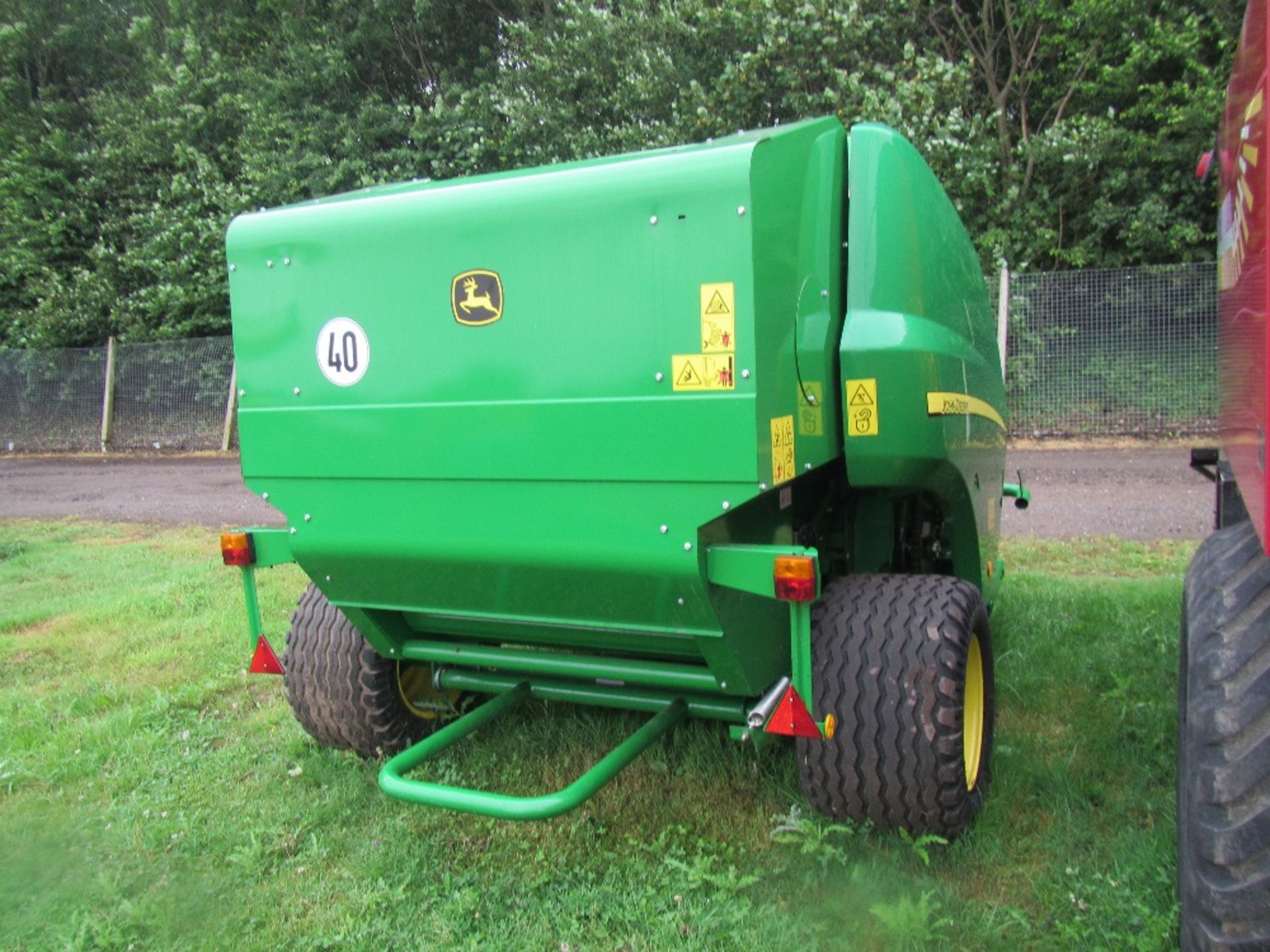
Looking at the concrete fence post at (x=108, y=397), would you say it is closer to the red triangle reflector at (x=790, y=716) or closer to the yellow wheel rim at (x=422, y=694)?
the yellow wheel rim at (x=422, y=694)

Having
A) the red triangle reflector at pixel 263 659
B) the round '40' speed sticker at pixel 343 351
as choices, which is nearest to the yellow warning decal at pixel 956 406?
the round '40' speed sticker at pixel 343 351

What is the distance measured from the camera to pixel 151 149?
614 inches

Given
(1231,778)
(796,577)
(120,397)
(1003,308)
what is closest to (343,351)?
(796,577)

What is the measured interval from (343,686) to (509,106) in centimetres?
1129

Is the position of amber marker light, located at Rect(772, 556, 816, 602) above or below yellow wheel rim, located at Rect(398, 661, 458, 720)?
above

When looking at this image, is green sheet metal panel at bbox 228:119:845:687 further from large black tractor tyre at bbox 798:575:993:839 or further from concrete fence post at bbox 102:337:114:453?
concrete fence post at bbox 102:337:114:453

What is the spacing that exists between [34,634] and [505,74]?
10986 millimetres

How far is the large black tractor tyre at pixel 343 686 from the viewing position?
3297 mm

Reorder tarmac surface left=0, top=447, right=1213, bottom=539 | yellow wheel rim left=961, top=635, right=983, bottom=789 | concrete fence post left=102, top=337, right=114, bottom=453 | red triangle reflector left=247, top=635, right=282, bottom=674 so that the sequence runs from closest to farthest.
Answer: yellow wheel rim left=961, top=635, right=983, bottom=789, red triangle reflector left=247, top=635, right=282, bottom=674, tarmac surface left=0, top=447, right=1213, bottom=539, concrete fence post left=102, top=337, right=114, bottom=453

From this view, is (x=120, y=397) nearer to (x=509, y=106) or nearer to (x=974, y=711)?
(x=509, y=106)

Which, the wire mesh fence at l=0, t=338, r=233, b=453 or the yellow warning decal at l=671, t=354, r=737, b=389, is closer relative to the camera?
the yellow warning decal at l=671, t=354, r=737, b=389

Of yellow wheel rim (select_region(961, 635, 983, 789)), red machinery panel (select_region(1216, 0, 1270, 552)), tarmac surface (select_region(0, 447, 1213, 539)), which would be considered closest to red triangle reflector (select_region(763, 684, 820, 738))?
yellow wheel rim (select_region(961, 635, 983, 789))

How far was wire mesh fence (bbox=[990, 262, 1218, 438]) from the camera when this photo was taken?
33.6 feet

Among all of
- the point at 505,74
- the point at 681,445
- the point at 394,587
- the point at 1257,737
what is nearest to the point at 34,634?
the point at 394,587
